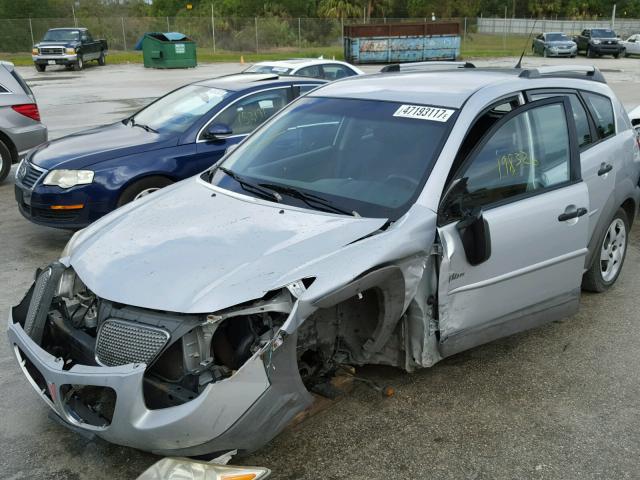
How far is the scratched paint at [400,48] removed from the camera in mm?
33781

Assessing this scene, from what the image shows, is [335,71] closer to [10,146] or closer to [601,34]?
[10,146]

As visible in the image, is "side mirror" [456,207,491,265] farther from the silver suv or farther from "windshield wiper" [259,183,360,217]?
the silver suv

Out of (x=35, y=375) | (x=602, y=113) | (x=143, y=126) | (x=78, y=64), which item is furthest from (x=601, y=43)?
(x=35, y=375)

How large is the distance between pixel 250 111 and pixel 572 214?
4173 mm

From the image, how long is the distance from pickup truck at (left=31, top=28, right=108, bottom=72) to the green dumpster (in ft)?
9.42

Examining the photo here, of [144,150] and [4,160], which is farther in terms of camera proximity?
[4,160]

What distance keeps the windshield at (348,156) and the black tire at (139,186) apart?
7.43ft

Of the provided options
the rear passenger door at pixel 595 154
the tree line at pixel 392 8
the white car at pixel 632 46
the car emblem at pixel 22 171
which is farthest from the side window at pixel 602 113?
the tree line at pixel 392 8

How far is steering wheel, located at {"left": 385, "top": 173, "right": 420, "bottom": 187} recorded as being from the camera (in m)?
3.76

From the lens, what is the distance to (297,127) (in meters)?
4.62

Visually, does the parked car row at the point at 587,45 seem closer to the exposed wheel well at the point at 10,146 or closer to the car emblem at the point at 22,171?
the exposed wheel well at the point at 10,146

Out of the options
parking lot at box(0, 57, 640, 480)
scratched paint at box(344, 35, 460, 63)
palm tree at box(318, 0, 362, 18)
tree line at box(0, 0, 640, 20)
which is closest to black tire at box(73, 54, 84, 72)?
scratched paint at box(344, 35, 460, 63)

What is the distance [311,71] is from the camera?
12602 mm

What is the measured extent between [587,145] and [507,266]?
55.7 inches
